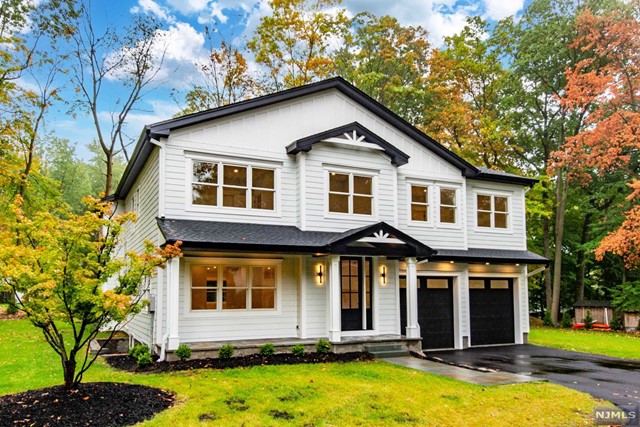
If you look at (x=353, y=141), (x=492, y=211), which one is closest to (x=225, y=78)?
(x=353, y=141)

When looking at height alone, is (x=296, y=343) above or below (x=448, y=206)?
below

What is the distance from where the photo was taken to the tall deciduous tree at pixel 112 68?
23.9 m

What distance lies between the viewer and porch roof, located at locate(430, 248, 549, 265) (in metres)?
15.2

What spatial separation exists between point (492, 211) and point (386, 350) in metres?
7.29

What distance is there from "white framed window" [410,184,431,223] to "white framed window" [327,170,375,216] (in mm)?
1807

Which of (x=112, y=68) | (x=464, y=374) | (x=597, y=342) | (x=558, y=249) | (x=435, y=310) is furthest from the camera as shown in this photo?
(x=558, y=249)

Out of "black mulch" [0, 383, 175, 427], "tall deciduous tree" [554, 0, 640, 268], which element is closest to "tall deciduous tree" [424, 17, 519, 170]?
"tall deciduous tree" [554, 0, 640, 268]

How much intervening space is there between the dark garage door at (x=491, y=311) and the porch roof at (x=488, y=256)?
3.29 ft

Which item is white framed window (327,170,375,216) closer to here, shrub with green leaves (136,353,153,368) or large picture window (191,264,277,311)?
large picture window (191,264,277,311)

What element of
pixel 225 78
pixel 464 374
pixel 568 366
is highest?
pixel 225 78

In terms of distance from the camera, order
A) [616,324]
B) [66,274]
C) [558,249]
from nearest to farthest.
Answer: [66,274], [616,324], [558,249]

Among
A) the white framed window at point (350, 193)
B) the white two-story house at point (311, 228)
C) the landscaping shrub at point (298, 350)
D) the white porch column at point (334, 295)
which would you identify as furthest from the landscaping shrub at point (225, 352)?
the white framed window at point (350, 193)

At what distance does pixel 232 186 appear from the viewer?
12906 mm

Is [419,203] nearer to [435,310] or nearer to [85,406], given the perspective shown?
[435,310]
